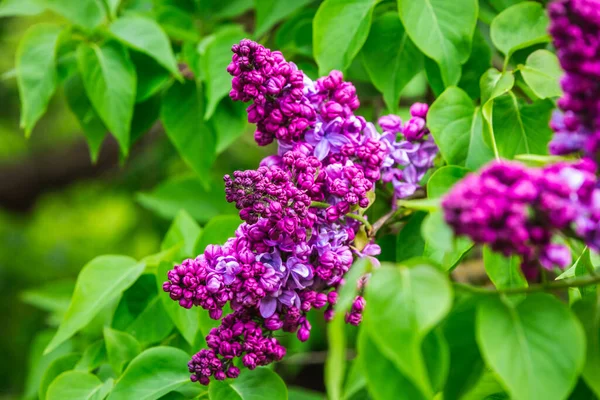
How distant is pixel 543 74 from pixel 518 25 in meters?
0.16

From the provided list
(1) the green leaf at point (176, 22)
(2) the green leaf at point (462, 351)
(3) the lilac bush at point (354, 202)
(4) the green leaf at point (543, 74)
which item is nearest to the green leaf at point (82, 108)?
(3) the lilac bush at point (354, 202)

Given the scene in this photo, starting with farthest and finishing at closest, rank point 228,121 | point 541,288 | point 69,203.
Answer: point 69,203 → point 228,121 → point 541,288

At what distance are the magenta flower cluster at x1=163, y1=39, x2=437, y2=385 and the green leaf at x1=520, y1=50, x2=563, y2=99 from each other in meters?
0.29

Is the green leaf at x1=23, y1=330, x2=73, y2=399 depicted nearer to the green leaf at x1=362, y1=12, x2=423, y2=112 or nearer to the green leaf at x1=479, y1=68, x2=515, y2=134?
the green leaf at x1=362, y1=12, x2=423, y2=112

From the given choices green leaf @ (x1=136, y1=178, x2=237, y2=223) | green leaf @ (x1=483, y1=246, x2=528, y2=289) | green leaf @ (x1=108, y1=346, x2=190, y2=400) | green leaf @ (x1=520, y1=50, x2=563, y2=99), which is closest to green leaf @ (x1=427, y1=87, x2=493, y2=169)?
green leaf @ (x1=520, y1=50, x2=563, y2=99)

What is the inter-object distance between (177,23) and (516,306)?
4.54 feet

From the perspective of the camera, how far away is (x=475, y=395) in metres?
1.15

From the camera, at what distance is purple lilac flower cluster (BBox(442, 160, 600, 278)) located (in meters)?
0.72

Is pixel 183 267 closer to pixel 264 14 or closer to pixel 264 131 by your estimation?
pixel 264 131

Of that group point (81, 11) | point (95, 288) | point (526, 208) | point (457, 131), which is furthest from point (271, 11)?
point (526, 208)

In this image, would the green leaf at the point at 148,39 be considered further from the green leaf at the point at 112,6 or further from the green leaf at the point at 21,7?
the green leaf at the point at 21,7

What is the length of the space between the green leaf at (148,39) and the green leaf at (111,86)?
0.05 meters

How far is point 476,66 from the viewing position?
157 centimetres

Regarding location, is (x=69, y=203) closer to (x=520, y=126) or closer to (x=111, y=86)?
(x=111, y=86)
